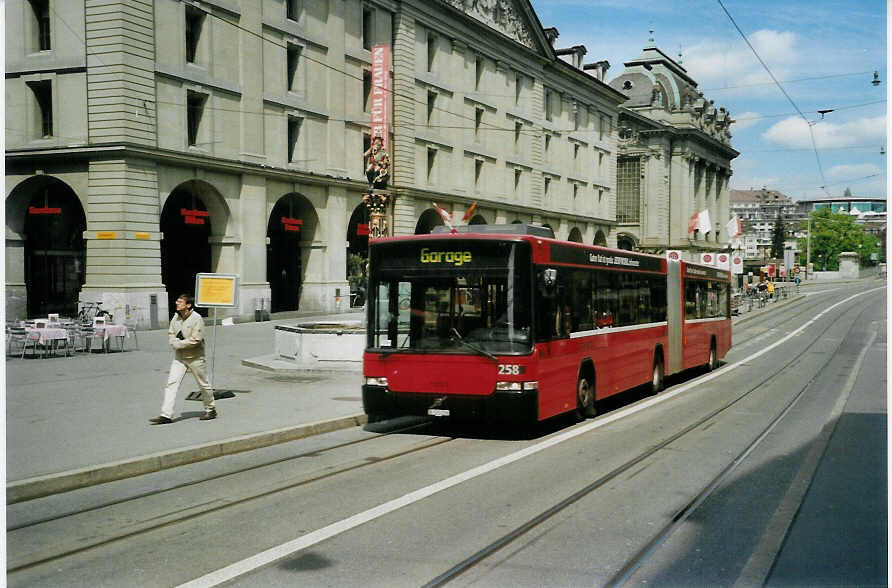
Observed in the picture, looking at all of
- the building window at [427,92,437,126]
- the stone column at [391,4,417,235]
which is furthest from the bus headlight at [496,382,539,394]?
the building window at [427,92,437,126]

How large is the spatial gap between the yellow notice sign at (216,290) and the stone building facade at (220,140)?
16.9 m

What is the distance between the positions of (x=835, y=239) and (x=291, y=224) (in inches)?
3483

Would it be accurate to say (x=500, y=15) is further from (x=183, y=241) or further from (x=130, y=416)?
(x=130, y=416)

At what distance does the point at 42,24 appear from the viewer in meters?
30.6

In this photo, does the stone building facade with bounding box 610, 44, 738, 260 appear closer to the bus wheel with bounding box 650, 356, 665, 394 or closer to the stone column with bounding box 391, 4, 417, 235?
the stone column with bounding box 391, 4, 417, 235

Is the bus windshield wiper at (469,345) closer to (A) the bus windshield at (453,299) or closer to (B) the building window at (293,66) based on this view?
(A) the bus windshield at (453,299)

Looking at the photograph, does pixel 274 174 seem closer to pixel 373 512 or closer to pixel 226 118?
pixel 226 118

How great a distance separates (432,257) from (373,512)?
4.60 meters

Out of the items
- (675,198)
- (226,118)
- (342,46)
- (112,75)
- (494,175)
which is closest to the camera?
(112,75)

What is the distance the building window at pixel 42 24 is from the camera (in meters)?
30.2

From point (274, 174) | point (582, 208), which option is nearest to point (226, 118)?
point (274, 174)

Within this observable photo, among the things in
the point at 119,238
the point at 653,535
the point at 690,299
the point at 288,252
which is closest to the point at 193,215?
the point at 119,238

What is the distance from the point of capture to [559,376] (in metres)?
11.9

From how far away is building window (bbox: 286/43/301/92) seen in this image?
1512 inches
